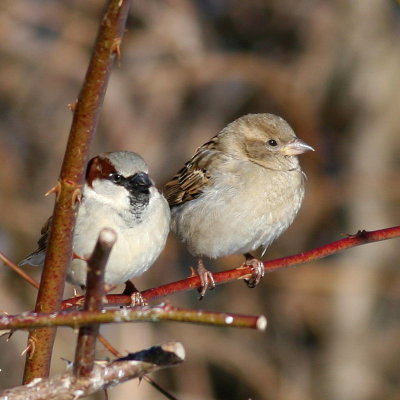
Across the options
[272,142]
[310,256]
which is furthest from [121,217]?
[272,142]

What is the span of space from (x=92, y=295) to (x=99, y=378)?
0.83ft

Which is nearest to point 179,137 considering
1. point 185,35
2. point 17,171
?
point 185,35

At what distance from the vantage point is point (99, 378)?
1.55 m

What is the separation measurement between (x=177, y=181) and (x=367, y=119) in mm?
3433

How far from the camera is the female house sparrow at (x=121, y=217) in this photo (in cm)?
303

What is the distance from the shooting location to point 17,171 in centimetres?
641

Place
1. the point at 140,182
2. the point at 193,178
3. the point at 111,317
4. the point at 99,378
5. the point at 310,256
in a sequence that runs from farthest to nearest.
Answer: the point at 193,178 → the point at 140,182 → the point at 310,256 → the point at 99,378 → the point at 111,317

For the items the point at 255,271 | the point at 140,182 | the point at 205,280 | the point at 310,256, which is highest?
the point at 140,182

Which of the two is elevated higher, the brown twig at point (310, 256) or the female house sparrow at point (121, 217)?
the female house sparrow at point (121, 217)

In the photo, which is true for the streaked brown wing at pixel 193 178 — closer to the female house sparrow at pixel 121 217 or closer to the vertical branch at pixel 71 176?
the female house sparrow at pixel 121 217

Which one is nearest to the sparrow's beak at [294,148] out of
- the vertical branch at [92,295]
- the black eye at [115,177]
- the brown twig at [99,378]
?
the black eye at [115,177]

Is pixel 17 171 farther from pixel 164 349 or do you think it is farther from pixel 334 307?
pixel 164 349

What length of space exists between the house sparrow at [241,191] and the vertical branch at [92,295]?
2076 millimetres

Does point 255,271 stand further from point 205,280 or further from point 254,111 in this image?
point 254,111
